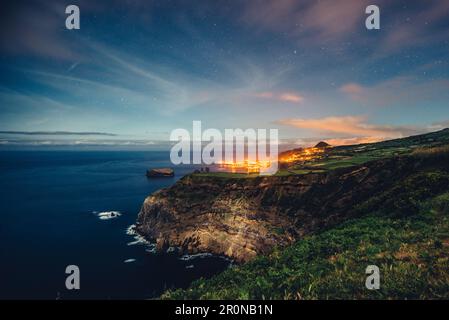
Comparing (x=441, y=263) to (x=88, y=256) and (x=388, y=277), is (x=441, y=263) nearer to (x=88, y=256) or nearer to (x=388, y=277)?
(x=388, y=277)

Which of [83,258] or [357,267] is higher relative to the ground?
[357,267]

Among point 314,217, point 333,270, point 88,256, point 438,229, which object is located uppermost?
point 438,229

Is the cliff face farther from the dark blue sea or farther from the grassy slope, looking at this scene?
the grassy slope

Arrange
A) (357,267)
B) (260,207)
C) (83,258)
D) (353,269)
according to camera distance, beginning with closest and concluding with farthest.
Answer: (353,269) → (357,267) → (83,258) → (260,207)

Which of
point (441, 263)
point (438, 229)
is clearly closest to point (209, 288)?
point (441, 263)

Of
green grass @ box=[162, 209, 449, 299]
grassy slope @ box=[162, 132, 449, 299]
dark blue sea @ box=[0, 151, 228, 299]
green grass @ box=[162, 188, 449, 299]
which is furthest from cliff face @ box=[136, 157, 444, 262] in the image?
green grass @ box=[162, 209, 449, 299]

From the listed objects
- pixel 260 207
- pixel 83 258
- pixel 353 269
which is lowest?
pixel 83 258

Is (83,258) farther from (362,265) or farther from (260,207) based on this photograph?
(362,265)

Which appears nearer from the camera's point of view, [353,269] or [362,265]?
[353,269]

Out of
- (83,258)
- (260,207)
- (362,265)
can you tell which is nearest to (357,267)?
(362,265)
